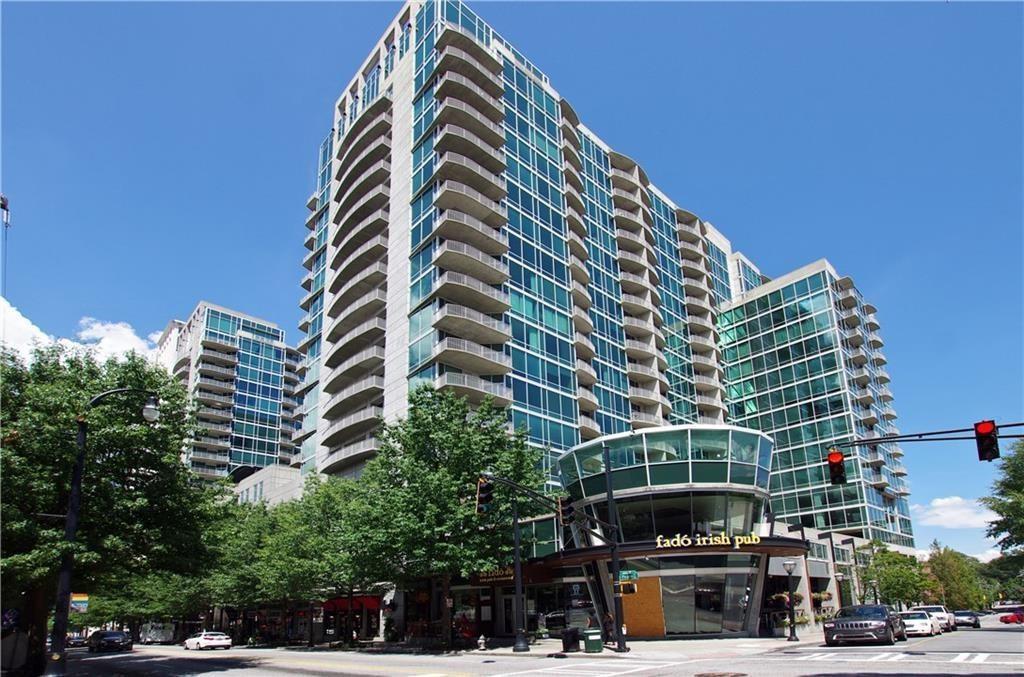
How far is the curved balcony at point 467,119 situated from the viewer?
203ft

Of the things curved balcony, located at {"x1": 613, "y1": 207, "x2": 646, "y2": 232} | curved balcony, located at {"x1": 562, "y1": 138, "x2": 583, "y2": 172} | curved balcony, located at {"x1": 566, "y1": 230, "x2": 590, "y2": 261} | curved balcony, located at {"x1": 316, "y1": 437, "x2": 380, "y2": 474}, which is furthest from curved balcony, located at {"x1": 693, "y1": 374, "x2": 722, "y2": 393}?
curved balcony, located at {"x1": 316, "y1": 437, "x2": 380, "y2": 474}

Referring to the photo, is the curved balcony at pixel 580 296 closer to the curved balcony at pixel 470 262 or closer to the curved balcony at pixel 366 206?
the curved balcony at pixel 470 262

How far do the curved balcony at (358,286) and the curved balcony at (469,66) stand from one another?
19.2 metres

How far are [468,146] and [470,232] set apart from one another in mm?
9003

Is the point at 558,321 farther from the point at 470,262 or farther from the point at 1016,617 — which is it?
the point at 1016,617

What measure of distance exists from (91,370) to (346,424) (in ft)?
112

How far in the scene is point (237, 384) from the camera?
118m

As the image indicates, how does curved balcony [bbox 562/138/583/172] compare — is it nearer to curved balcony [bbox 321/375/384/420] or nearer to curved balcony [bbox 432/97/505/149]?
curved balcony [bbox 432/97/505/149]

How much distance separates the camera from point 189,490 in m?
27.1

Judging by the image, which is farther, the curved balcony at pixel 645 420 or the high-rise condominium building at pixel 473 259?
the curved balcony at pixel 645 420

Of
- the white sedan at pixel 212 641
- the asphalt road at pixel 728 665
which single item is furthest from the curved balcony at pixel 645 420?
the asphalt road at pixel 728 665

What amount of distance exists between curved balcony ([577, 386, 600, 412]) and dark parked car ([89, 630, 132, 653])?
137ft

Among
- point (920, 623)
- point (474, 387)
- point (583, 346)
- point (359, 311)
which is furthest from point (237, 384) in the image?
point (920, 623)

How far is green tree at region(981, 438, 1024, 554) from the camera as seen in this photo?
47.4 m
